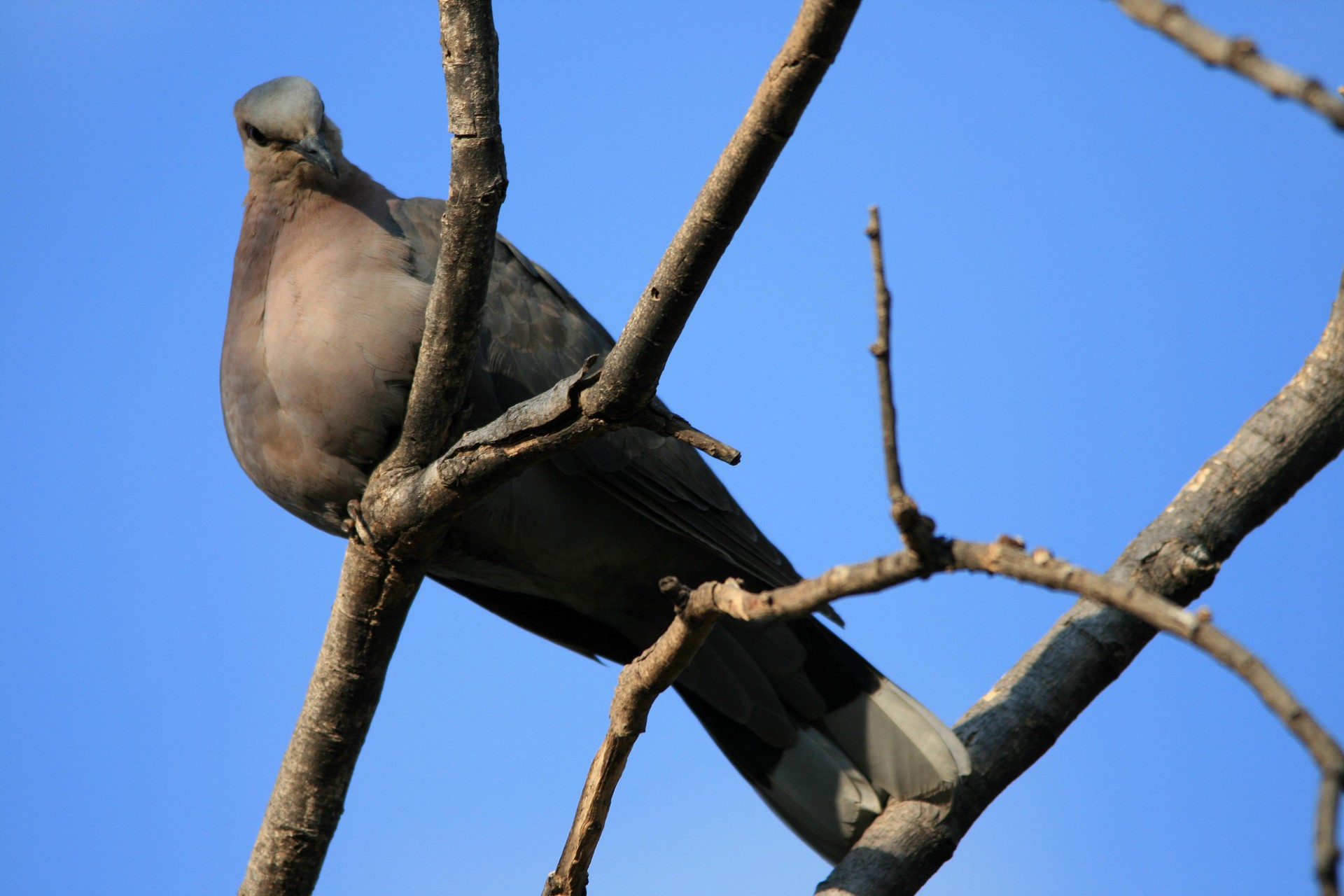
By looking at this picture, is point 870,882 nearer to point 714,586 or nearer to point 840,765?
point 840,765

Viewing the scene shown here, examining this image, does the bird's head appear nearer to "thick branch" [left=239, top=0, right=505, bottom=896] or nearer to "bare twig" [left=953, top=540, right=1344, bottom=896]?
"thick branch" [left=239, top=0, right=505, bottom=896]

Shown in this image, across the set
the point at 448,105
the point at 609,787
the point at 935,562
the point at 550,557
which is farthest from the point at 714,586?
the point at 550,557

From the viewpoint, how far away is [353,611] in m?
3.01

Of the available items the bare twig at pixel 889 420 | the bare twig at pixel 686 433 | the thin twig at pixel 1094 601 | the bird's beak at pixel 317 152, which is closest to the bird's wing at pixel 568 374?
the bird's beak at pixel 317 152

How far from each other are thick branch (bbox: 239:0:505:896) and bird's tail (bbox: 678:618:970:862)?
1210 millimetres

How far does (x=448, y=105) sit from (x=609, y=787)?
1.46 m

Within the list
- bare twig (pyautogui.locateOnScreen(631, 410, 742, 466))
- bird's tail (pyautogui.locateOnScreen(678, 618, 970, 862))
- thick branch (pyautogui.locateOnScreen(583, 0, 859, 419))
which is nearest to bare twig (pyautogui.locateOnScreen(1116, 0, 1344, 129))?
thick branch (pyautogui.locateOnScreen(583, 0, 859, 419))

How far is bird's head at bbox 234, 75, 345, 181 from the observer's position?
11.4ft

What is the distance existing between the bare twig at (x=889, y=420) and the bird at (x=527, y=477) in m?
1.73

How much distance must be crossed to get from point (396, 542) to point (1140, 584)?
6.31 feet

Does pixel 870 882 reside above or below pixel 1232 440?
below

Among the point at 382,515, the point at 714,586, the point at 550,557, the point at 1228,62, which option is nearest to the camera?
the point at 1228,62

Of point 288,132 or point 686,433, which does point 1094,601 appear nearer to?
point 686,433

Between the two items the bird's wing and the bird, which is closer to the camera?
the bird
